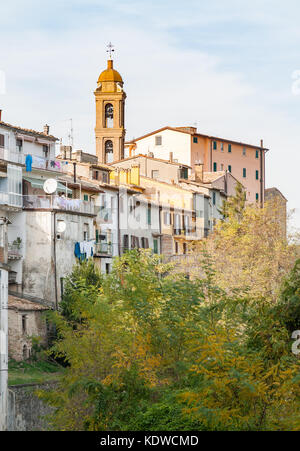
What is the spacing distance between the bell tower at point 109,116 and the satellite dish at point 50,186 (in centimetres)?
3327

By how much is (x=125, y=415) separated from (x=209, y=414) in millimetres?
6180

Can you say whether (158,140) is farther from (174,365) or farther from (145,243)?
(174,365)

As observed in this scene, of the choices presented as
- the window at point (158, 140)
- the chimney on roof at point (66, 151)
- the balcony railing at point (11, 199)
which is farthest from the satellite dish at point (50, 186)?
the window at point (158, 140)

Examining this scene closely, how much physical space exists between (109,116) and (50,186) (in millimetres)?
37741

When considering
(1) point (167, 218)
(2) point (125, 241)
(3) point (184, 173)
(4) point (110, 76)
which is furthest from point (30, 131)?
(4) point (110, 76)

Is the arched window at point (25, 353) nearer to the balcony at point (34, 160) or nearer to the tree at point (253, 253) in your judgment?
the tree at point (253, 253)

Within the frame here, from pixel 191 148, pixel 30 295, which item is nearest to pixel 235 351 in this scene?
pixel 30 295

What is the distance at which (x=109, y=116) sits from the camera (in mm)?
90062

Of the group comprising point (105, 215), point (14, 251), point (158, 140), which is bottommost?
point (14, 251)

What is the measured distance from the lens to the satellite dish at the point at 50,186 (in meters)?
52.9

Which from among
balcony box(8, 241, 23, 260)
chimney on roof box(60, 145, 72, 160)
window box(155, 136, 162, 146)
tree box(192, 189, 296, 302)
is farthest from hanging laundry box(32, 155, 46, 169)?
window box(155, 136, 162, 146)

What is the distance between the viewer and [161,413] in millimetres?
29781

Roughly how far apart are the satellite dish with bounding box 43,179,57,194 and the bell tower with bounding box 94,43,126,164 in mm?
33267
